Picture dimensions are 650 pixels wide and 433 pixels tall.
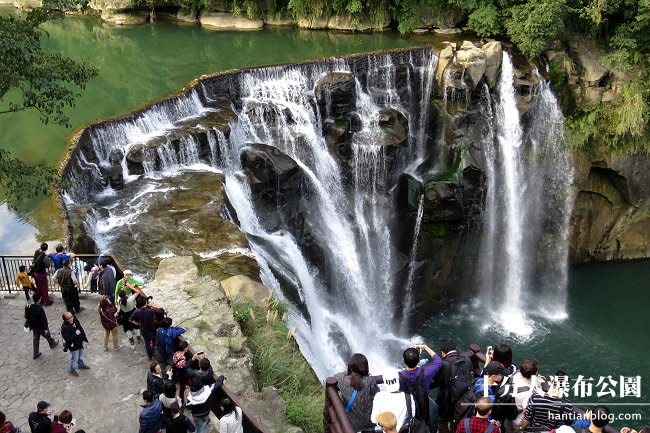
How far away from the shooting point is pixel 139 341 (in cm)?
1102

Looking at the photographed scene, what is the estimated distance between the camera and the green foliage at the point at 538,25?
2378 centimetres

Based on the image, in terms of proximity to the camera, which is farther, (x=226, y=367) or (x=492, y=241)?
(x=492, y=241)

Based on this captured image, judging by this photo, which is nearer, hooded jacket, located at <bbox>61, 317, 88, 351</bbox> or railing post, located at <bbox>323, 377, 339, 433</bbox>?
railing post, located at <bbox>323, 377, 339, 433</bbox>

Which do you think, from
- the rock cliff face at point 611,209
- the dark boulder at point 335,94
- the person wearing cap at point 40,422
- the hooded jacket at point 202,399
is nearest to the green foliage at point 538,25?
the rock cliff face at point 611,209

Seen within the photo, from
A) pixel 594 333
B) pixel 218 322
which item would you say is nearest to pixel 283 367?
pixel 218 322

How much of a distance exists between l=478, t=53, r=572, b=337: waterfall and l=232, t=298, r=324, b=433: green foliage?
1337cm

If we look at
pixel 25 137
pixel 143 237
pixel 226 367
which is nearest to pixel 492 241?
pixel 143 237

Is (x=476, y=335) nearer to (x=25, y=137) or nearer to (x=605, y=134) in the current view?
(x=605, y=134)

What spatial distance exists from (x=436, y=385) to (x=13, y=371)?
767 centimetres

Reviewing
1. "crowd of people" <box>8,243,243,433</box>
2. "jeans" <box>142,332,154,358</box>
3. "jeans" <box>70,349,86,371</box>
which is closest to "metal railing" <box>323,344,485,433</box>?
"crowd of people" <box>8,243,243,433</box>

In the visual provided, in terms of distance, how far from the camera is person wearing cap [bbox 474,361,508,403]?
273 inches

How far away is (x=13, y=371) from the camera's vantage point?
1040cm

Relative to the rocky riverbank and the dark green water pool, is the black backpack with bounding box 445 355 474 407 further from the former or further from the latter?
the dark green water pool

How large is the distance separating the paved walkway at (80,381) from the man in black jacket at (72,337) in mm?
341
